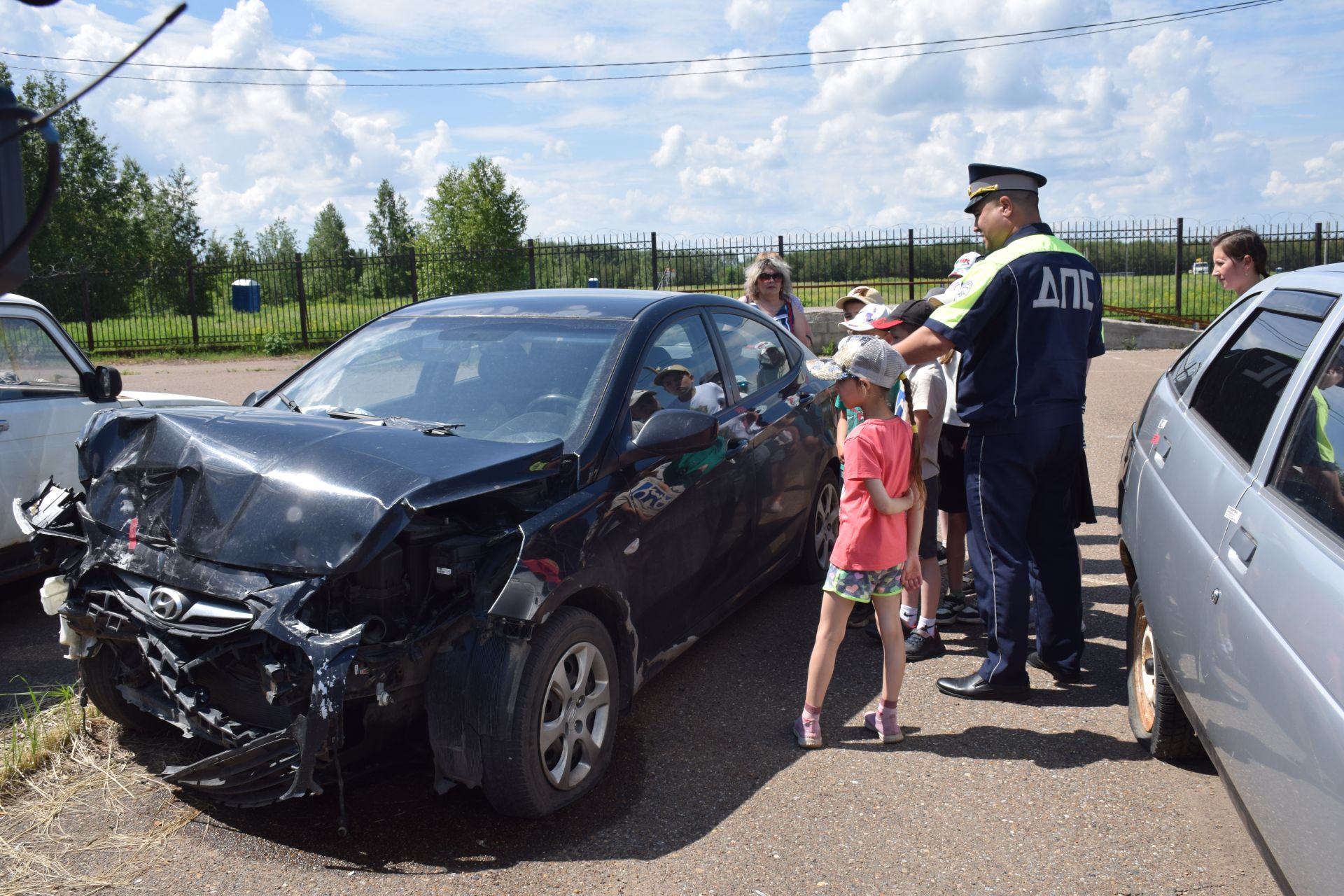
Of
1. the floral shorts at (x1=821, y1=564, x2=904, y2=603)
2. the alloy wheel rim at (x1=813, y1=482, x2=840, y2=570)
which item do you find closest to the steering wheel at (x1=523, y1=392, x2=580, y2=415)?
the floral shorts at (x1=821, y1=564, x2=904, y2=603)

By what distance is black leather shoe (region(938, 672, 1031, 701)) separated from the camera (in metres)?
4.27

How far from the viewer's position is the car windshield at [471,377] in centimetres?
383

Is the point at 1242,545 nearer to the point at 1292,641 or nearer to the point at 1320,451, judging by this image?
the point at 1320,451

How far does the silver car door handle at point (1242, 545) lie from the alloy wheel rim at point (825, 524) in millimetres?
2891

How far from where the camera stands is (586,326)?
14.1 feet

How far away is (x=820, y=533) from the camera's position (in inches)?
222

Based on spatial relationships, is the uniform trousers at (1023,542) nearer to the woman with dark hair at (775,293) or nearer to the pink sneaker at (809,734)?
the pink sneaker at (809,734)

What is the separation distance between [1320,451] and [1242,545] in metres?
0.28

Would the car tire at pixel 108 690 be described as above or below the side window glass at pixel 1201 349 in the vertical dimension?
below

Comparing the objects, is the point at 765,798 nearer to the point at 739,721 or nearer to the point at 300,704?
the point at 739,721

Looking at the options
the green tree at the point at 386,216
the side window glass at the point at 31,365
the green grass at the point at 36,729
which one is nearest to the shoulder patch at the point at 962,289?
the green grass at the point at 36,729

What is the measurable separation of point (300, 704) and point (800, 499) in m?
2.83

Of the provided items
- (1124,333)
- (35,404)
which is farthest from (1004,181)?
(1124,333)

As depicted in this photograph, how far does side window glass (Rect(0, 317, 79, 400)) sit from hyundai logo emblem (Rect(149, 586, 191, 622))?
2.79 meters
